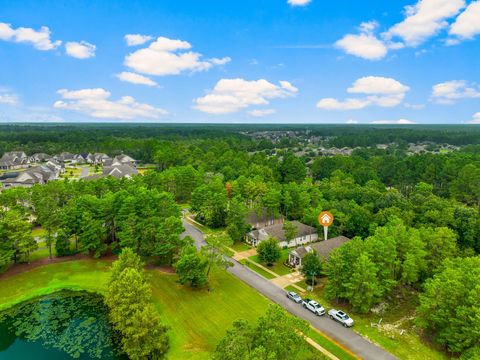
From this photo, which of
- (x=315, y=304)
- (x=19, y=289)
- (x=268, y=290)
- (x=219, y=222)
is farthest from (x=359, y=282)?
(x=19, y=289)

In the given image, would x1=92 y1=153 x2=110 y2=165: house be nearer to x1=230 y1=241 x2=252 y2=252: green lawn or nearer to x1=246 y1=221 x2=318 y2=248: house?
x1=230 y1=241 x2=252 y2=252: green lawn

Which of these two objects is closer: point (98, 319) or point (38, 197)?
point (98, 319)

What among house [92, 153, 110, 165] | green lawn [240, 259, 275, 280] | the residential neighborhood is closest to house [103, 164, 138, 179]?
the residential neighborhood

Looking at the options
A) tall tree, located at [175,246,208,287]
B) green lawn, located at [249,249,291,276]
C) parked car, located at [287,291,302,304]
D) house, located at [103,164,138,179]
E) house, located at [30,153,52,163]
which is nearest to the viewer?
parked car, located at [287,291,302,304]

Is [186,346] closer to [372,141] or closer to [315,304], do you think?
[315,304]

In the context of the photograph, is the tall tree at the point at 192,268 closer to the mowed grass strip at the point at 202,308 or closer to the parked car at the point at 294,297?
the mowed grass strip at the point at 202,308

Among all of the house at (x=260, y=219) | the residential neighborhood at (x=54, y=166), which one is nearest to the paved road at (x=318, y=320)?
the house at (x=260, y=219)
